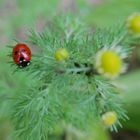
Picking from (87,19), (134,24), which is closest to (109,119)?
(134,24)

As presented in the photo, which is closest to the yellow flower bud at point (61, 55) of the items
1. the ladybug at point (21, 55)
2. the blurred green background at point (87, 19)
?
the ladybug at point (21, 55)

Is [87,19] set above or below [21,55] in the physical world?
above

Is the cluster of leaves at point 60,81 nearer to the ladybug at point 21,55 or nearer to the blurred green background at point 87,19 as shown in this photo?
the ladybug at point 21,55

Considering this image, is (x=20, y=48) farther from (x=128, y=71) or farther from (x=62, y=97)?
(x=128, y=71)

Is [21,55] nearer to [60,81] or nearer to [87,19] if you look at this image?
[60,81]

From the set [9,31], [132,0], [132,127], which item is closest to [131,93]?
[132,127]

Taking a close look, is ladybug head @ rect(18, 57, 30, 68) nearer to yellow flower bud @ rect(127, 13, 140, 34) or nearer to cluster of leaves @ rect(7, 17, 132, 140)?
cluster of leaves @ rect(7, 17, 132, 140)

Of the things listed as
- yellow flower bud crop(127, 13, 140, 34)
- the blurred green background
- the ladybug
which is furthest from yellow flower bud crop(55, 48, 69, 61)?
the blurred green background

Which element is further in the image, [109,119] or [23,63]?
[23,63]
